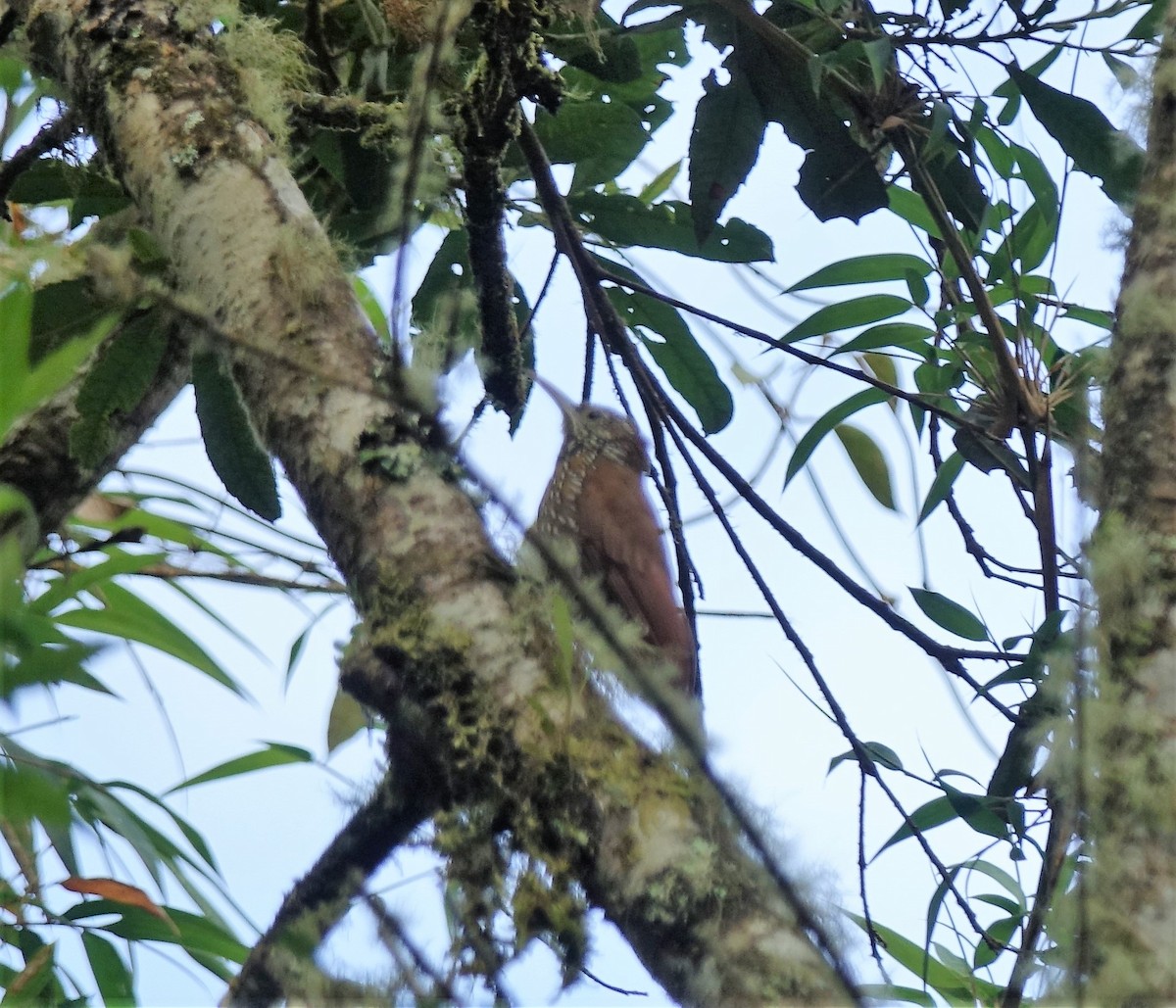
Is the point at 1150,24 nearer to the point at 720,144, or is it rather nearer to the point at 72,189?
the point at 720,144

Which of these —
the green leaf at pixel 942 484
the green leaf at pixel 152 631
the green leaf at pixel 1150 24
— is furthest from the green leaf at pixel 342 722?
the green leaf at pixel 1150 24

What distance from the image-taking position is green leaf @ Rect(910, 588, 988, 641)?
6.14 feet

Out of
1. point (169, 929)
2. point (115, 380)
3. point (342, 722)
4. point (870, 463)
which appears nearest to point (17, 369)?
point (115, 380)

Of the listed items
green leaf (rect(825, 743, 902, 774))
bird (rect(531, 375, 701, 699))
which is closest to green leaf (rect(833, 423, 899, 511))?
bird (rect(531, 375, 701, 699))

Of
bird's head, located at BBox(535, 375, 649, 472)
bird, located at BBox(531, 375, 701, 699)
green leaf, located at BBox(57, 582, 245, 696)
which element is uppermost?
bird's head, located at BBox(535, 375, 649, 472)

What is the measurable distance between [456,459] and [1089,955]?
65 cm

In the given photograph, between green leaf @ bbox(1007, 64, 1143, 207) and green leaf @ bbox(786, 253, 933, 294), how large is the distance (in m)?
0.38

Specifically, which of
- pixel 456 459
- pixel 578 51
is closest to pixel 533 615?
pixel 456 459

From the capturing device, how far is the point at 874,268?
6.89 feet

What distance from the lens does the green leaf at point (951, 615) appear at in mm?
1870

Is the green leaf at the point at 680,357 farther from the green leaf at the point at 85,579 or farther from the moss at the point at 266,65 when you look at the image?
the green leaf at the point at 85,579

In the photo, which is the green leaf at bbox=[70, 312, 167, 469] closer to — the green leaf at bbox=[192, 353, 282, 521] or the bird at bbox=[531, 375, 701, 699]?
the green leaf at bbox=[192, 353, 282, 521]

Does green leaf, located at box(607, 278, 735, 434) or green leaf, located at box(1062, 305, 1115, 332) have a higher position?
green leaf, located at box(1062, 305, 1115, 332)

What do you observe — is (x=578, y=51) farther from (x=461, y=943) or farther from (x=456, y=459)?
(x=461, y=943)
